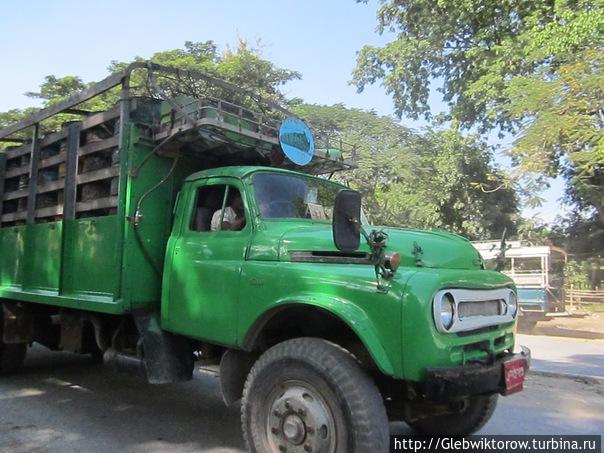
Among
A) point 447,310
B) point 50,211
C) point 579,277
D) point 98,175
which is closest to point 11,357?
point 50,211

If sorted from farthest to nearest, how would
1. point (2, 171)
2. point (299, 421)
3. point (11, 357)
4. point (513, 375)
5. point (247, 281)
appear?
point (2, 171) < point (11, 357) < point (247, 281) < point (513, 375) < point (299, 421)

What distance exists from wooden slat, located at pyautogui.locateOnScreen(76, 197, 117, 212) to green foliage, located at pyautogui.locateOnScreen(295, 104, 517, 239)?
14955mm

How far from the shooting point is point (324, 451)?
3316 millimetres

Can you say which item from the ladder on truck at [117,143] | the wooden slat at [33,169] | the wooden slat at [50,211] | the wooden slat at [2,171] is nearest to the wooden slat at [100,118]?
the ladder on truck at [117,143]

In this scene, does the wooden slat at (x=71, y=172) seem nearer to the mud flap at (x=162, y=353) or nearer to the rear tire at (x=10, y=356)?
the mud flap at (x=162, y=353)

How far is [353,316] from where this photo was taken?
3.30 meters

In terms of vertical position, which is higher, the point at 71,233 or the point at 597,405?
the point at 71,233

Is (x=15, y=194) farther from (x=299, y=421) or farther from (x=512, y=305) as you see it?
(x=512, y=305)

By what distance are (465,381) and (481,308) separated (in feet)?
2.14

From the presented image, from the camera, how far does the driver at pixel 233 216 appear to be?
4301mm

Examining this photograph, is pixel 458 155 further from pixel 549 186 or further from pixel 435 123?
pixel 549 186

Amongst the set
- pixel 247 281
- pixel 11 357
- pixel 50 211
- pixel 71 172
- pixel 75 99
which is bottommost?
pixel 11 357

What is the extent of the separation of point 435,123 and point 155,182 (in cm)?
1863

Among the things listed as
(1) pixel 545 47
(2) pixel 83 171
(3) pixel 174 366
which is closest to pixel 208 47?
(1) pixel 545 47
